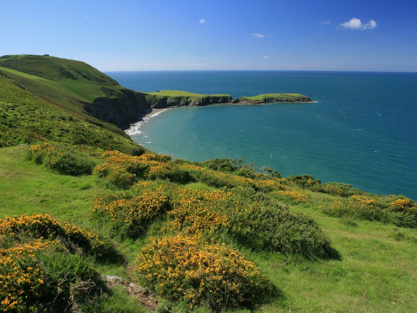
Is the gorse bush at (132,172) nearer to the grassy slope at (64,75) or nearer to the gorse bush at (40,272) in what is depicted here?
the gorse bush at (40,272)

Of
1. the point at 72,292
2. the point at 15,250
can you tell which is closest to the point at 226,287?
the point at 72,292

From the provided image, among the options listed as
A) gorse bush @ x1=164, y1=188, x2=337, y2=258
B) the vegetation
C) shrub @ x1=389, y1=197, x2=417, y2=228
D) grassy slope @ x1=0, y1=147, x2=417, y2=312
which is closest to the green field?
the vegetation

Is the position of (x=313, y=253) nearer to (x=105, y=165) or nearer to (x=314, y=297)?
(x=314, y=297)

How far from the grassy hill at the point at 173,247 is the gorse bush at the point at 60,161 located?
3.3 inches

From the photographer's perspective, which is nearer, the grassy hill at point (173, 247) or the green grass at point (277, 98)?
the grassy hill at point (173, 247)

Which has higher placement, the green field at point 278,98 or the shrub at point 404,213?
the green field at point 278,98

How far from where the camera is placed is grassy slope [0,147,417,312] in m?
8.05

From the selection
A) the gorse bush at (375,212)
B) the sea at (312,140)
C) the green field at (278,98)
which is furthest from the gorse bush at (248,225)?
the green field at (278,98)

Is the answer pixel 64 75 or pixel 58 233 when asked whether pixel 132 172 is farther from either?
pixel 64 75

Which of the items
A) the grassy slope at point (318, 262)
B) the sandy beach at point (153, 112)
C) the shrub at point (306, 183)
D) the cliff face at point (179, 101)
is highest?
the cliff face at point (179, 101)

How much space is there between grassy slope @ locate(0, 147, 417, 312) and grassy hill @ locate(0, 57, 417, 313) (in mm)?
57

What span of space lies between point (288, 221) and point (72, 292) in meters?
10.9

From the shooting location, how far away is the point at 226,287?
22.9 feet

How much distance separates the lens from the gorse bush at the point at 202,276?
22.5ft
